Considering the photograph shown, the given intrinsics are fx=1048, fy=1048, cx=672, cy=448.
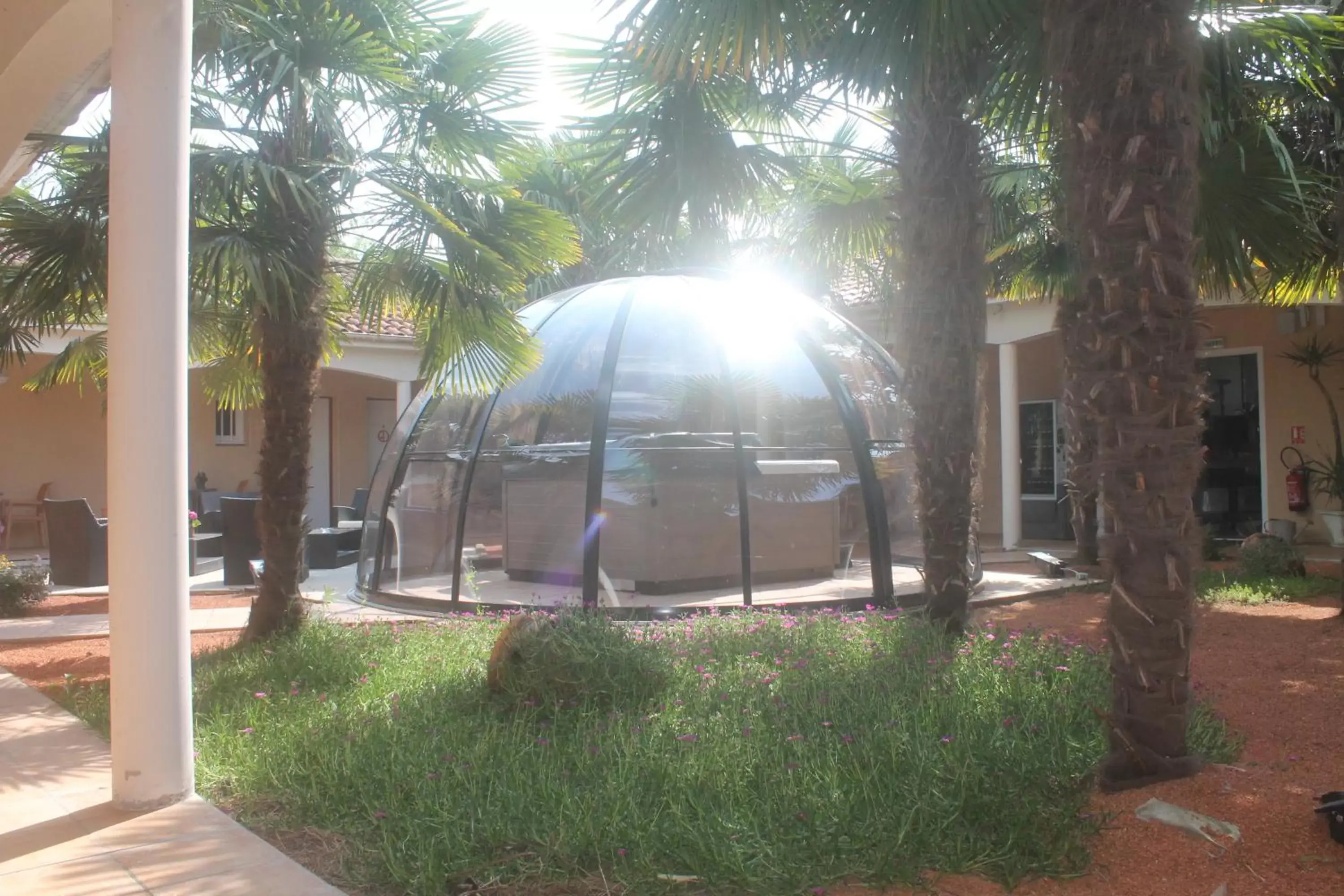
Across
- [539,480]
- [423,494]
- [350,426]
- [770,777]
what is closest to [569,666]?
[770,777]

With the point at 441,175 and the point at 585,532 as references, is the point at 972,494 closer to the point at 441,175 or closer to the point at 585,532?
the point at 585,532

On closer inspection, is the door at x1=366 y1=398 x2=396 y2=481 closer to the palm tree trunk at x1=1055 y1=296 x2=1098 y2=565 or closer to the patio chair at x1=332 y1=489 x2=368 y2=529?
the patio chair at x1=332 y1=489 x2=368 y2=529

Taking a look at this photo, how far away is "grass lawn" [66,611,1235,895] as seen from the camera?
3609mm

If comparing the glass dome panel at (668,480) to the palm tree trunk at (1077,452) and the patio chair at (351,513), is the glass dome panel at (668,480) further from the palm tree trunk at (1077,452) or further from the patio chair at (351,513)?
the patio chair at (351,513)

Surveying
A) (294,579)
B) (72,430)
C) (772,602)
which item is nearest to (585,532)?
(772,602)

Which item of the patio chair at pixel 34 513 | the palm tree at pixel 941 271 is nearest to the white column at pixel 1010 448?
the palm tree at pixel 941 271

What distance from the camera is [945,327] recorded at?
745cm

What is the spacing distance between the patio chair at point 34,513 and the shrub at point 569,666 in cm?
1512

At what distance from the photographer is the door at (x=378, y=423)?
22.8m

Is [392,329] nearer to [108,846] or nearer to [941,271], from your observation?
[941,271]

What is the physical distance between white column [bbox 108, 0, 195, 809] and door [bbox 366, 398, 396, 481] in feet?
61.1

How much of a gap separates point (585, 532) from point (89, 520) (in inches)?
266

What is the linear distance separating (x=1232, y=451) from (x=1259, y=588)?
7581 millimetres

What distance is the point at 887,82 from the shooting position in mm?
6738
